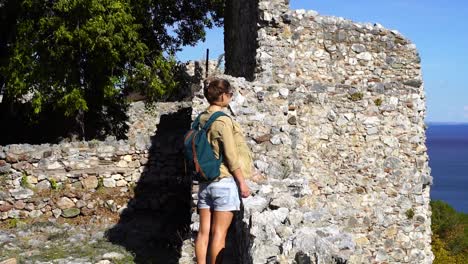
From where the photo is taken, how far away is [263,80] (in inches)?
422

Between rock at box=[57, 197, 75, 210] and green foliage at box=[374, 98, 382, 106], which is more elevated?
green foliage at box=[374, 98, 382, 106]

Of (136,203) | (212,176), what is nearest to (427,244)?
(136,203)

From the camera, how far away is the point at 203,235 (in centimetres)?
573

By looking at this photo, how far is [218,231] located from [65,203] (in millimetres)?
6634

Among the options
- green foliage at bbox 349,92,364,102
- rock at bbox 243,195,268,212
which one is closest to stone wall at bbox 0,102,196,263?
green foliage at bbox 349,92,364,102

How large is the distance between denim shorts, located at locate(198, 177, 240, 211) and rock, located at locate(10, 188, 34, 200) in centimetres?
678

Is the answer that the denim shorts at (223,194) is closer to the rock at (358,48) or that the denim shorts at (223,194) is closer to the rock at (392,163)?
the rock at (392,163)

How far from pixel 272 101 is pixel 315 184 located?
1.76m

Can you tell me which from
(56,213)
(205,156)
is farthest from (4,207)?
(205,156)

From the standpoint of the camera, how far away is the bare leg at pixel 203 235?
18.6ft

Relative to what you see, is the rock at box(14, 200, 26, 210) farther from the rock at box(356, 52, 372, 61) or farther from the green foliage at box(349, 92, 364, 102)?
the rock at box(356, 52, 372, 61)

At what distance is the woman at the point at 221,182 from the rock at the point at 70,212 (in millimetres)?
6261

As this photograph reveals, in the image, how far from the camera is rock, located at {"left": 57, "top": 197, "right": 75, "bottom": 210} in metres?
11.3

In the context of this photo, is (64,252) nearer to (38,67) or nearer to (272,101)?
(272,101)
